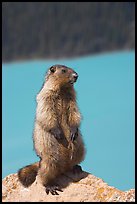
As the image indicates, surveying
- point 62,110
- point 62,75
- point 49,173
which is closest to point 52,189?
point 49,173

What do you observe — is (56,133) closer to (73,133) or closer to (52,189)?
(73,133)

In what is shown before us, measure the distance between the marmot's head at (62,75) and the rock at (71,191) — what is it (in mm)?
1293

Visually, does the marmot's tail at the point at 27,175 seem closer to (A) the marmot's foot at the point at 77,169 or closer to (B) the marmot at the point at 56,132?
(B) the marmot at the point at 56,132

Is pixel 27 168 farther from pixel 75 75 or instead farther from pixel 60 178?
pixel 75 75

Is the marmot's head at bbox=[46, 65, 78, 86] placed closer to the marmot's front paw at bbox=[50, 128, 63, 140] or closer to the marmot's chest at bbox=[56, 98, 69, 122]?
the marmot's chest at bbox=[56, 98, 69, 122]

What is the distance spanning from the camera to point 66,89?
11148 mm

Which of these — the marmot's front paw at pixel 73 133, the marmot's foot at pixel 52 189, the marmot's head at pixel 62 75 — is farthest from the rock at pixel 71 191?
the marmot's head at pixel 62 75

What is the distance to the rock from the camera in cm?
1027

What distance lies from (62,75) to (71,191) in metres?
1.71

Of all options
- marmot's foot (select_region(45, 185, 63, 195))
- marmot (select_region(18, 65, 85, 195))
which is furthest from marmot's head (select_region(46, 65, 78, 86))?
marmot's foot (select_region(45, 185, 63, 195))

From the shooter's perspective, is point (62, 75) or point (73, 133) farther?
point (62, 75)

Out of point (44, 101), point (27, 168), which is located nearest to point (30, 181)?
point (27, 168)

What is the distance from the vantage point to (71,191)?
1050 centimetres

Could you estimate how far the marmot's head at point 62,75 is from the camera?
11.0 m
